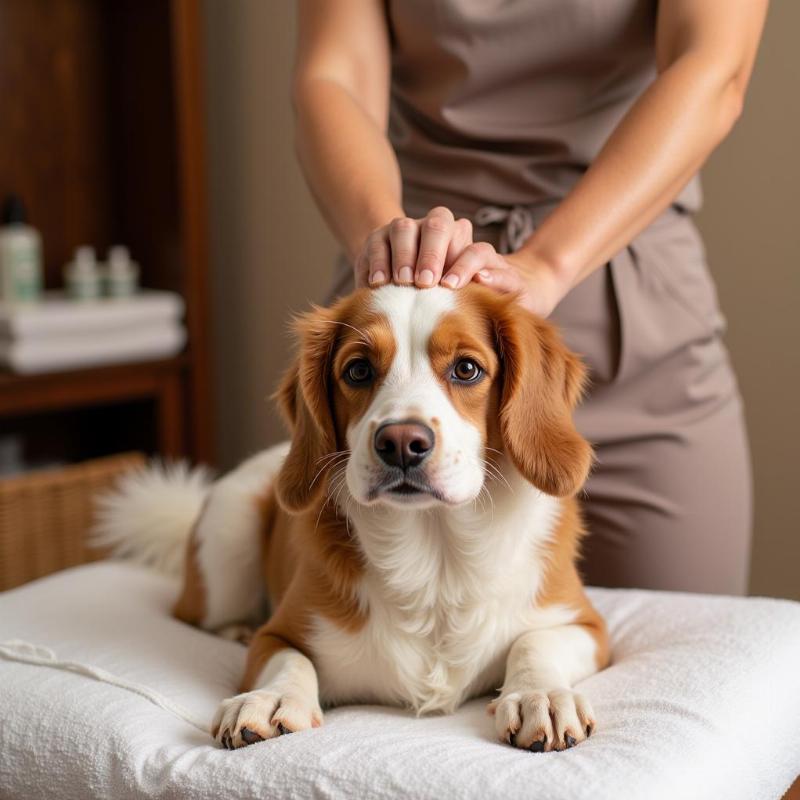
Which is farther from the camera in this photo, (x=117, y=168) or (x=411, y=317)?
(x=117, y=168)

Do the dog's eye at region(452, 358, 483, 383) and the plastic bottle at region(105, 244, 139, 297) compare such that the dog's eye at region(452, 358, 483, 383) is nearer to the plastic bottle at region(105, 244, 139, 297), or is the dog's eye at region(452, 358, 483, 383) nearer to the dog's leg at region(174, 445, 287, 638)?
the dog's leg at region(174, 445, 287, 638)

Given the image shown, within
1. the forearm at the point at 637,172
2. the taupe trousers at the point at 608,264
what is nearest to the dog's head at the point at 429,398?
the forearm at the point at 637,172

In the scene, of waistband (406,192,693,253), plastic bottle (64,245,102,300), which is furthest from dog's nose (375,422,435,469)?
plastic bottle (64,245,102,300)

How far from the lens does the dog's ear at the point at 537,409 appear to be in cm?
109

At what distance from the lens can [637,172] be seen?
49.1 inches

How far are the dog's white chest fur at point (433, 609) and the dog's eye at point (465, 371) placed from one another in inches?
5.1

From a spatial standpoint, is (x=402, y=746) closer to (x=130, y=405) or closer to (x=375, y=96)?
(x=375, y=96)

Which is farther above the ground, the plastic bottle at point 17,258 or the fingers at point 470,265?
the fingers at point 470,265

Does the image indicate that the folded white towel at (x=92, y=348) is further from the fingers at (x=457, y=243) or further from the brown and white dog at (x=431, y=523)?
the fingers at (x=457, y=243)

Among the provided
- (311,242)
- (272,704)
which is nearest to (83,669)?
(272,704)

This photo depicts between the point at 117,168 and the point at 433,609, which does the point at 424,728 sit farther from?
the point at 117,168

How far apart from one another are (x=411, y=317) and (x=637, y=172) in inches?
13.4

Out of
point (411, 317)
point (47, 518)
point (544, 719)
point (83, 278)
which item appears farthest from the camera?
point (83, 278)

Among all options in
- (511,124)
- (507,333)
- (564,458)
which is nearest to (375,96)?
(511,124)
